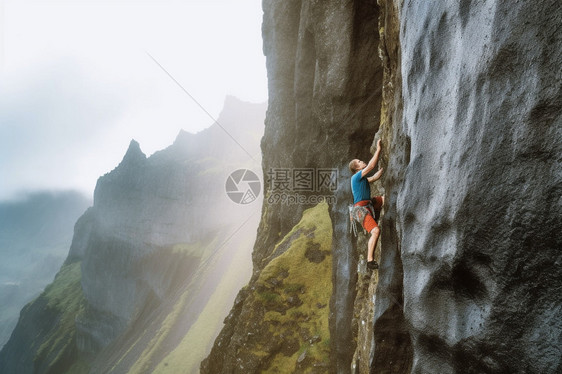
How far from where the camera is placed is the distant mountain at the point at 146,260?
71.2 meters

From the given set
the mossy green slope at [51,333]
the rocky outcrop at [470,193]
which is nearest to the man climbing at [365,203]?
the rocky outcrop at [470,193]

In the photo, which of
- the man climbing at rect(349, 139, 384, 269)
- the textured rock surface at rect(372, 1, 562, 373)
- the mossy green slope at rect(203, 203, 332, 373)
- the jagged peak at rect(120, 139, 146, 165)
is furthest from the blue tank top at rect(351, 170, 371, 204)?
the jagged peak at rect(120, 139, 146, 165)

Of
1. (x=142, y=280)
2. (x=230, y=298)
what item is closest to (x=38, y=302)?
(x=142, y=280)

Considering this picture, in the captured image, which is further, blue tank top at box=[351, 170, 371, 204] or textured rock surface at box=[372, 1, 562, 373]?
blue tank top at box=[351, 170, 371, 204]

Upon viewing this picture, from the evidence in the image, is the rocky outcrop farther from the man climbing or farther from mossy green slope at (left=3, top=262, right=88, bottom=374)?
mossy green slope at (left=3, top=262, right=88, bottom=374)

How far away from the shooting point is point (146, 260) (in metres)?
92.2

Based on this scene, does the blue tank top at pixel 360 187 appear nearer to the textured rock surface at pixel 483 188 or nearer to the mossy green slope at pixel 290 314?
the textured rock surface at pixel 483 188

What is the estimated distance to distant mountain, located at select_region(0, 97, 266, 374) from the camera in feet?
234

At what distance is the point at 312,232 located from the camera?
2264cm

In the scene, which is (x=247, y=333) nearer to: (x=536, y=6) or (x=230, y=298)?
(x=536, y=6)

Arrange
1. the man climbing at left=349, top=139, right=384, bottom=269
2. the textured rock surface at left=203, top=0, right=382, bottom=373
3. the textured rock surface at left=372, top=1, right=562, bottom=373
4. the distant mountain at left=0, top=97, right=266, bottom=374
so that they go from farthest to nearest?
1. the distant mountain at left=0, top=97, right=266, bottom=374
2. the textured rock surface at left=203, top=0, right=382, bottom=373
3. the man climbing at left=349, top=139, right=384, bottom=269
4. the textured rock surface at left=372, top=1, right=562, bottom=373

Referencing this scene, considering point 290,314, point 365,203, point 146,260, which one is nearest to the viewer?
point 365,203

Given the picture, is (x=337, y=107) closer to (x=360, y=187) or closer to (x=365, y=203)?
(x=360, y=187)

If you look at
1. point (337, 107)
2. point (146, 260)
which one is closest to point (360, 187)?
point (337, 107)
